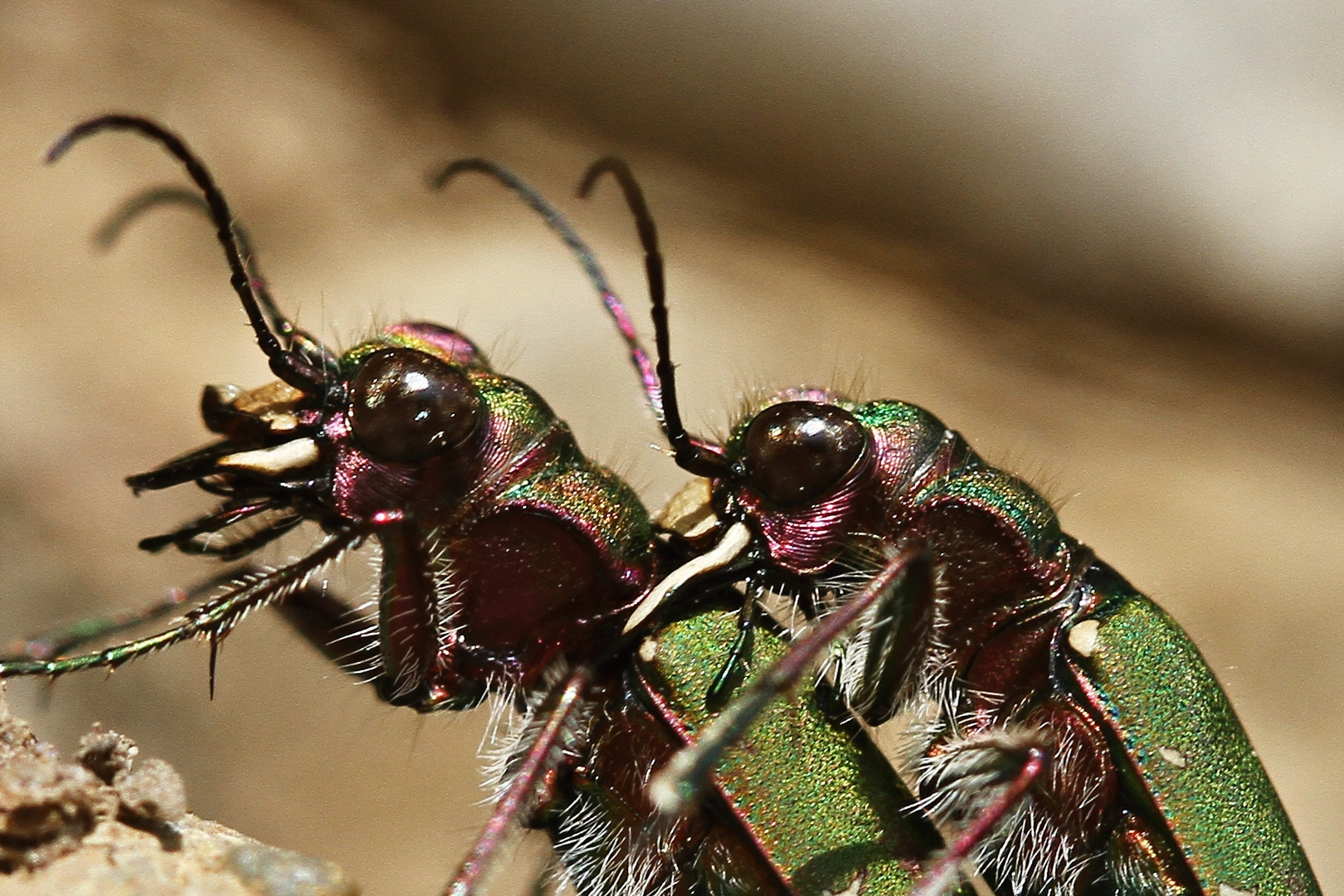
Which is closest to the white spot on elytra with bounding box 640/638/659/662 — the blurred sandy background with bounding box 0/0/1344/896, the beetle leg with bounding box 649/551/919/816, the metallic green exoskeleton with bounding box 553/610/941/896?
the metallic green exoskeleton with bounding box 553/610/941/896

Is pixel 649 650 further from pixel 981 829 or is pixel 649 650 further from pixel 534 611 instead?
pixel 981 829

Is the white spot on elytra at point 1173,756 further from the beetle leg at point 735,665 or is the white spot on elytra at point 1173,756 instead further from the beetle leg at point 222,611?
the beetle leg at point 222,611

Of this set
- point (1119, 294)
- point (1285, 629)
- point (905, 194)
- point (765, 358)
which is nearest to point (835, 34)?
point (905, 194)

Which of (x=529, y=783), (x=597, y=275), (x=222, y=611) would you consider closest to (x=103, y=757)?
(x=222, y=611)

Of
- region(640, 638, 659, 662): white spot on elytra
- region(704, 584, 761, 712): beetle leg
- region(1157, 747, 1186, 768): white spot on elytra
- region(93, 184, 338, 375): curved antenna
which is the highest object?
region(1157, 747, 1186, 768): white spot on elytra

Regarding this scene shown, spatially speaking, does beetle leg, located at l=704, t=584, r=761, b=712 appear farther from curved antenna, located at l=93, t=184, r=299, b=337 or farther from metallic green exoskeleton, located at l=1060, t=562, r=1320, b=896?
curved antenna, located at l=93, t=184, r=299, b=337

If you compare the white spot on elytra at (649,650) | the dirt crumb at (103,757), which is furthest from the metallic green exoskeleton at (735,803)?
the dirt crumb at (103,757)

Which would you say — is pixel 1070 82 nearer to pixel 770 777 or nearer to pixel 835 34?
pixel 835 34
